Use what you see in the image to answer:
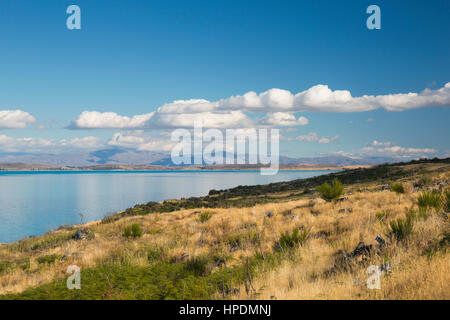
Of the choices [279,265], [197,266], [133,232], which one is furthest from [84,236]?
[279,265]

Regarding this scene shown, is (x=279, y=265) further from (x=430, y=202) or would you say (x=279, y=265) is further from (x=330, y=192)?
(x=330, y=192)

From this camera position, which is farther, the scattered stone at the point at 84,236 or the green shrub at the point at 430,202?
the scattered stone at the point at 84,236

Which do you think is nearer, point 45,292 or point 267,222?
point 45,292

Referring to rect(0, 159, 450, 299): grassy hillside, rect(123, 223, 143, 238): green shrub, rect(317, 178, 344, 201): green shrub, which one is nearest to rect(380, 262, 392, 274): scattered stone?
rect(0, 159, 450, 299): grassy hillside

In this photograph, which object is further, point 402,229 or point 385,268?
point 402,229

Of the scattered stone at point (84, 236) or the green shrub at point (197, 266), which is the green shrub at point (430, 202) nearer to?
the green shrub at point (197, 266)

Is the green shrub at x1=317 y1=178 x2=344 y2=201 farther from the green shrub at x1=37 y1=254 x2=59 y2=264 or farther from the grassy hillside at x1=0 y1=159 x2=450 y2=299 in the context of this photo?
the green shrub at x1=37 y1=254 x2=59 y2=264

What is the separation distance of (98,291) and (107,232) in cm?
1168

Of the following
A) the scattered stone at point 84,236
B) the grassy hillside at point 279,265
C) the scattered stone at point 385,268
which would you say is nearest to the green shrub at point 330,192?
the grassy hillside at point 279,265

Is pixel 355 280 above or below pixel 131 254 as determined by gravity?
above

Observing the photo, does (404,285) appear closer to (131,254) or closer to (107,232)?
(131,254)
